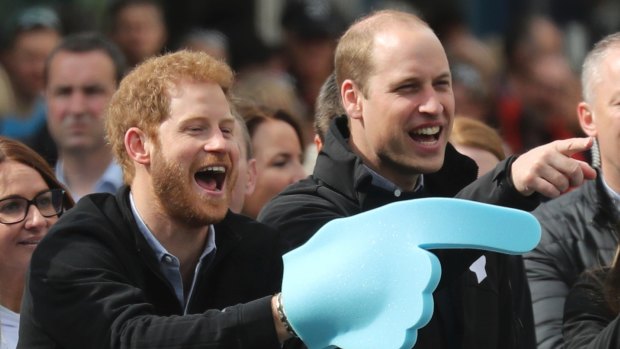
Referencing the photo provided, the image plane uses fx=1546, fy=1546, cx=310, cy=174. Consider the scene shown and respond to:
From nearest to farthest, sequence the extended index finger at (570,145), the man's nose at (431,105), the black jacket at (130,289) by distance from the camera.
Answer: the extended index finger at (570,145) → the black jacket at (130,289) → the man's nose at (431,105)

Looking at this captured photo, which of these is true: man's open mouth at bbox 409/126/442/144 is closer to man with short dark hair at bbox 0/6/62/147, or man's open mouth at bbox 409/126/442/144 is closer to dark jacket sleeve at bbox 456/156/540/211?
dark jacket sleeve at bbox 456/156/540/211

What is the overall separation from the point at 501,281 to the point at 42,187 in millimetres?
1521

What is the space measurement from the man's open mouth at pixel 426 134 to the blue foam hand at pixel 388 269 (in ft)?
2.55

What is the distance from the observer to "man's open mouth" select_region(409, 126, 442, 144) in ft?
15.2

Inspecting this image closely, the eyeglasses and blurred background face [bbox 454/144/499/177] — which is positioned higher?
the eyeglasses

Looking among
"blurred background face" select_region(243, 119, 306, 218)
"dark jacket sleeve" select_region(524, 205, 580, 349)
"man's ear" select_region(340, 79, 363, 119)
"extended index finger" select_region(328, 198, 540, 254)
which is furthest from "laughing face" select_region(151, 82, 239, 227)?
"blurred background face" select_region(243, 119, 306, 218)

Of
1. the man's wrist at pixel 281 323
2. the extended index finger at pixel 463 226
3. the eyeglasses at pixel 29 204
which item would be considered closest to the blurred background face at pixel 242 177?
the eyeglasses at pixel 29 204

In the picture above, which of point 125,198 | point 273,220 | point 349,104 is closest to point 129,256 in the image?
point 125,198

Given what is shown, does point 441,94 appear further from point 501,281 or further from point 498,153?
point 498,153

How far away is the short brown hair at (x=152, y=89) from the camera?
14.5 ft

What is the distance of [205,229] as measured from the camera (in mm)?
4516

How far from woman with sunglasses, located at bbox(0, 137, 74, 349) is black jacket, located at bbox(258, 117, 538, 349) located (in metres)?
0.74

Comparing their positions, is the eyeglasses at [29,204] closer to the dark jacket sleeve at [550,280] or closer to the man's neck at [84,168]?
the dark jacket sleeve at [550,280]

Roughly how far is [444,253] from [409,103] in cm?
61
